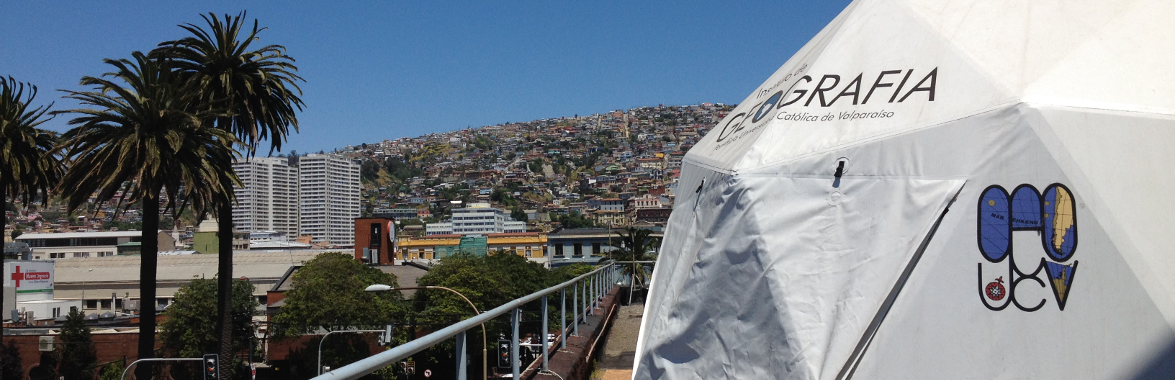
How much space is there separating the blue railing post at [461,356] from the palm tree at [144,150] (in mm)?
23094

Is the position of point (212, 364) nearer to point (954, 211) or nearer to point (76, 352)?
point (954, 211)

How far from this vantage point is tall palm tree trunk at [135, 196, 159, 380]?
25891 millimetres

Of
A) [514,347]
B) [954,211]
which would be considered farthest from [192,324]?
[954,211]

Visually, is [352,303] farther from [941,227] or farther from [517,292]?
[941,227]

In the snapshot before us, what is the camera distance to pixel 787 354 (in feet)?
23.7

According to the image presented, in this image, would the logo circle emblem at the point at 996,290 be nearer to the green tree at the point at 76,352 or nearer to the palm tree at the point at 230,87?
the palm tree at the point at 230,87

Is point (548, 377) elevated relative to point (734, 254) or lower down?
lower down

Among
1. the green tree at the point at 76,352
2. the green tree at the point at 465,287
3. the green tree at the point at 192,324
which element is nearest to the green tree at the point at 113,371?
the green tree at the point at 76,352

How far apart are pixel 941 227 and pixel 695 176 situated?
3.53 m

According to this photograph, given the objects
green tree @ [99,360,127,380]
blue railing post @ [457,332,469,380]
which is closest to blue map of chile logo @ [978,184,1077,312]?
blue railing post @ [457,332,469,380]

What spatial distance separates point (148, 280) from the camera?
26125 millimetres

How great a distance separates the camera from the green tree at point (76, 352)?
55656mm

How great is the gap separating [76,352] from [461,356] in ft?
200

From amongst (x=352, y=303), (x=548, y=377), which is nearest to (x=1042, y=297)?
(x=548, y=377)
